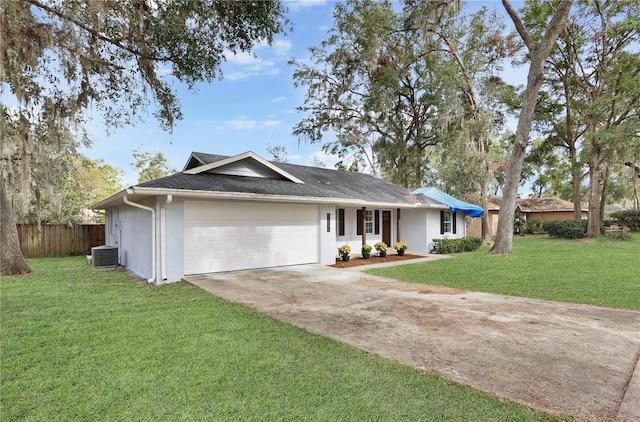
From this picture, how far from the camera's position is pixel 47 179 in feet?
43.1

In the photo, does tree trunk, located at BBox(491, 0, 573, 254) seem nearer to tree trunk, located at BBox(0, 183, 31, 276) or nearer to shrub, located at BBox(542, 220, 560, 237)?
shrub, located at BBox(542, 220, 560, 237)

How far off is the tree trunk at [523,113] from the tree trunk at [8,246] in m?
16.4

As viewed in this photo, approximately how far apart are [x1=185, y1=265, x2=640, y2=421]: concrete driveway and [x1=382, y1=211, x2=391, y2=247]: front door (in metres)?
Answer: 7.79

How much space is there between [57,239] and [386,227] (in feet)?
49.5

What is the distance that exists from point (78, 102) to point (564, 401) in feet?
35.2

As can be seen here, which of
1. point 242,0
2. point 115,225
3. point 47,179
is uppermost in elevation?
point 242,0

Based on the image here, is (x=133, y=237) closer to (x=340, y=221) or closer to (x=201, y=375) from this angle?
(x=340, y=221)

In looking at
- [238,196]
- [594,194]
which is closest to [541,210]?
[594,194]

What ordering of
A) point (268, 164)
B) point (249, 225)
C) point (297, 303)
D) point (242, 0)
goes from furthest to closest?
1. point (268, 164)
2. point (249, 225)
3. point (242, 0)
4. point (297, 303)

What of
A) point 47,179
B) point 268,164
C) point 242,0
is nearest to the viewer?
point 242,0

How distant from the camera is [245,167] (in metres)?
11.7

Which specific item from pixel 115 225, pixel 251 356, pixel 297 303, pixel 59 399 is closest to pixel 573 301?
pixel 297 303

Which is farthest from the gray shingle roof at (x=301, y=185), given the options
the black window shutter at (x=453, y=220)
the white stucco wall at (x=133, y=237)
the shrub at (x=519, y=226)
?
the shrub at (x=519, y=226)

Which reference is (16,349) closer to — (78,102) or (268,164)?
(78,102)
